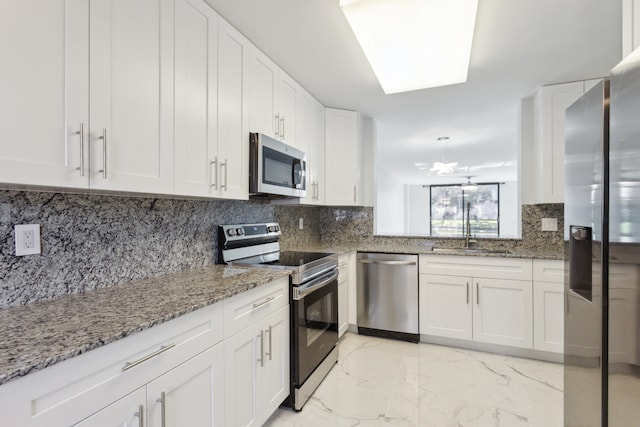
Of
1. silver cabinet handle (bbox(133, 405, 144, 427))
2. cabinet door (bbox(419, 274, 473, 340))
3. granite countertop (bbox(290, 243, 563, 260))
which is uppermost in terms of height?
granite countertop (bbox(290, 243, 563, 260))

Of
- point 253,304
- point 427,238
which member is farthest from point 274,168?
point 427,238

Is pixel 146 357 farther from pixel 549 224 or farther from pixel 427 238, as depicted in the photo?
pixel 549 224

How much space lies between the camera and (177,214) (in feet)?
6.10

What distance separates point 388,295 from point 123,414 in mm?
2470

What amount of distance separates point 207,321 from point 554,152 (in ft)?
9.93

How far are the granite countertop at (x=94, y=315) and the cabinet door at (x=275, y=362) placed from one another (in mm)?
300

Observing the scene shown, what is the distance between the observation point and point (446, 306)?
2865 millimetres

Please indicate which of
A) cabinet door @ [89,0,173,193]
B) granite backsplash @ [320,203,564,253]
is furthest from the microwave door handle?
granite backsplash @ [320,203,564,253]

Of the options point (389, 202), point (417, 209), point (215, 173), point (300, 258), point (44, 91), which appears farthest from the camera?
point (417, 209)

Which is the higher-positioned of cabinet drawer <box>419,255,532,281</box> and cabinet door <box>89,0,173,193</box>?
cabinet door <box>89,0,173,193</box>

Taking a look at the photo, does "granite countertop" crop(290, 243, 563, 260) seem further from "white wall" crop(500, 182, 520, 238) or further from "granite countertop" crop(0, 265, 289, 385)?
"white wall" crop(500, 182, 520, 238)

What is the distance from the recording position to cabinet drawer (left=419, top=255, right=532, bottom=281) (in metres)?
2.62

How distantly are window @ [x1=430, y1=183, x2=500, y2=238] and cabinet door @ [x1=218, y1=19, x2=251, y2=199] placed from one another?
8.47m

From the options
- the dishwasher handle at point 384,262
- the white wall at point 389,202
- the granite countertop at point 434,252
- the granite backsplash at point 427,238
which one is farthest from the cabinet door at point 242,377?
the white wall at point 389,202
